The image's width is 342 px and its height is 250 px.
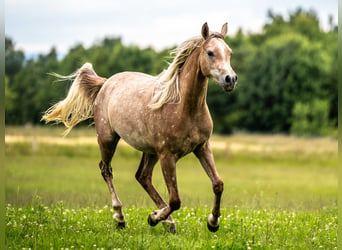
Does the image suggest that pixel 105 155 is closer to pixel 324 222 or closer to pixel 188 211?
pixel 188 211

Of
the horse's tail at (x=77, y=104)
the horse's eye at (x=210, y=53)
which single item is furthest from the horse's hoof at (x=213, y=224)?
A: the horse's tail at (x=77, y=104)

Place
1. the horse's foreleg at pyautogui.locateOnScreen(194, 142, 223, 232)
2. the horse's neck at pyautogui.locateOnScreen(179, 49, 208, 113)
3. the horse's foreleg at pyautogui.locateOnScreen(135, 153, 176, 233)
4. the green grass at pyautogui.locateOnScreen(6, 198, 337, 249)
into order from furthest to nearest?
the horse's foreleg at pyautogui.locateOnScreen(135, 153, 176, 233) → the horse's foreleg at pyautogui.locateOnScreen(194, 142, 223, 232) → the horse's neck at pyautogui.locateOnScreen(179, 49, 208, 113) → the green grass at pyautogui.locateOnScreen(6, 198, 337, 249)

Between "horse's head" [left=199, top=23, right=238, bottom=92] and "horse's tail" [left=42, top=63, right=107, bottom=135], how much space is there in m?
3.44

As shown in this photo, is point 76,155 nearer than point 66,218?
No

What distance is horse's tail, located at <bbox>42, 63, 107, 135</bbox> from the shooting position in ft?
34.1

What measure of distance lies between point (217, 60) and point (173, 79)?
1104 millimetres

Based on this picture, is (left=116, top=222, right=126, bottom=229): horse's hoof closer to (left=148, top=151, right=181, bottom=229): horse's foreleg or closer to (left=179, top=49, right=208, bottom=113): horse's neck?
(left=148, top=151, right=181, bottom=229): horse's foreleg

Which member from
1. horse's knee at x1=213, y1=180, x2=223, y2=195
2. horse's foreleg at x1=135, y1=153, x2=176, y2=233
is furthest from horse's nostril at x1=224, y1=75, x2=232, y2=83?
horse's foreleg at x1=135, y1=153, x2=176, y2=233

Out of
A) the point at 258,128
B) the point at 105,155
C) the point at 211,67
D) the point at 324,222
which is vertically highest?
the point at 211,67

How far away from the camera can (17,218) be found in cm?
911

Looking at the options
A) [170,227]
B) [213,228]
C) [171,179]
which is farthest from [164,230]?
[171,179]

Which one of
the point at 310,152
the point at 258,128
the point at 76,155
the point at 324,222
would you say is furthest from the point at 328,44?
the point at 324,222

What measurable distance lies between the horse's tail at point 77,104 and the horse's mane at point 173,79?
2.44 m

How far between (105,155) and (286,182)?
72.5 feet
